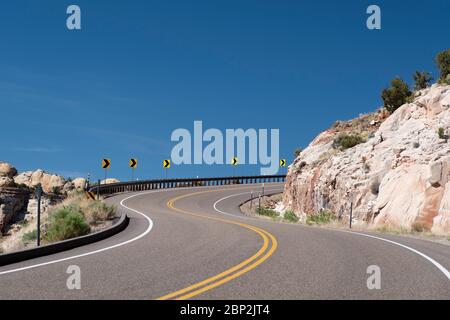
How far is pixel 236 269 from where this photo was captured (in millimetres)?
9773

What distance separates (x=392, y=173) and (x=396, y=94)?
42.1 ft

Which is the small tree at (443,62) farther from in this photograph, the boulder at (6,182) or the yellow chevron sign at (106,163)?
the boulder at (6,182)

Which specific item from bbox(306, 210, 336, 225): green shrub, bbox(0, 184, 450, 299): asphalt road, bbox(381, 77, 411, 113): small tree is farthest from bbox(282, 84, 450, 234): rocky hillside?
bbox(0, 184, 450, 299): asphalt road

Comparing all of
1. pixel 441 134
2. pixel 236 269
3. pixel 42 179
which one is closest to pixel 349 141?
pixel 441 134

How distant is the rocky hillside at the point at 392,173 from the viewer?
2223 centimetres

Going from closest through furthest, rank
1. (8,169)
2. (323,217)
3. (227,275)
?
(227,275), (323,217), (8,169)

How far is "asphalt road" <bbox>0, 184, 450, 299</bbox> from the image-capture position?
7758 millimetres

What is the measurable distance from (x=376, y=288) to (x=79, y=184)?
55.9 meters

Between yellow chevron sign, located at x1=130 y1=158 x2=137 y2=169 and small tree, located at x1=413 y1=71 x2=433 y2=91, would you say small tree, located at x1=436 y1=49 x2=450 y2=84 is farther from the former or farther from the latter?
yellow chevron sign, located at x1=130 y1=158 x2=137 y2=169

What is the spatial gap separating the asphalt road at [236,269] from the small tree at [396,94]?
23.9m

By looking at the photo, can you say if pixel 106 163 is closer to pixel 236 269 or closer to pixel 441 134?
pixel 441 134

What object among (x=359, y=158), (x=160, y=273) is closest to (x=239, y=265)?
(x=160, y=273)

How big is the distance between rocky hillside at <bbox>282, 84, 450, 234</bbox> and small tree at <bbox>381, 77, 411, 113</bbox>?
7.98 feet
